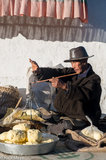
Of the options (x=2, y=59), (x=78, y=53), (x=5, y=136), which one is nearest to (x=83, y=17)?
(x=78, y=53)

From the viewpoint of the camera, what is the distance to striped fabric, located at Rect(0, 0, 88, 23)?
5258 millimetres

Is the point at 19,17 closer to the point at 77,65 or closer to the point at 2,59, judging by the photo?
the point at 2,59

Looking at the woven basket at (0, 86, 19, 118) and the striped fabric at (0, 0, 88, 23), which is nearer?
the woven basket at (0, 86, 19, 118)

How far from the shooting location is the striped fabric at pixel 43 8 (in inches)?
207

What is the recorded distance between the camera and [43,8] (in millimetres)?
5312

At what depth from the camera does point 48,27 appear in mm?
5695

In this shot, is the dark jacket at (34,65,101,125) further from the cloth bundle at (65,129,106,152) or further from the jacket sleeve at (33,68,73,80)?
the jacket sleeve at (33,68,73,80)

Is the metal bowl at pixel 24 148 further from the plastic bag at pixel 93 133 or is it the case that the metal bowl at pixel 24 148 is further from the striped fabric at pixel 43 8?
the striped fabric at pixel 43 8

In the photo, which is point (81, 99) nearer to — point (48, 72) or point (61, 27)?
point (48, 72)

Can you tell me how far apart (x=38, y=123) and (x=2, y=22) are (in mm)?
2433

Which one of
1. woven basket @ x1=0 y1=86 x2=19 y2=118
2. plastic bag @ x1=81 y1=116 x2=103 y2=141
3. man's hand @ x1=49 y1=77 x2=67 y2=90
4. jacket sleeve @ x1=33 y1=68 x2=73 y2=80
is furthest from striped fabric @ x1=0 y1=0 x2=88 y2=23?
plastic bag @ x1=81 y1=116 x2=103 y2=141

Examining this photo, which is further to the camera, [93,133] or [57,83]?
[57,83]

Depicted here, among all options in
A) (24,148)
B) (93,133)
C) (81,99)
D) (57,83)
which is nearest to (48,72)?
(81,99)

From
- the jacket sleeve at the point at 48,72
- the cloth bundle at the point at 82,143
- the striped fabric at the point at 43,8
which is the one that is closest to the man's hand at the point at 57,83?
the cloth bundle at the point at 82,143
